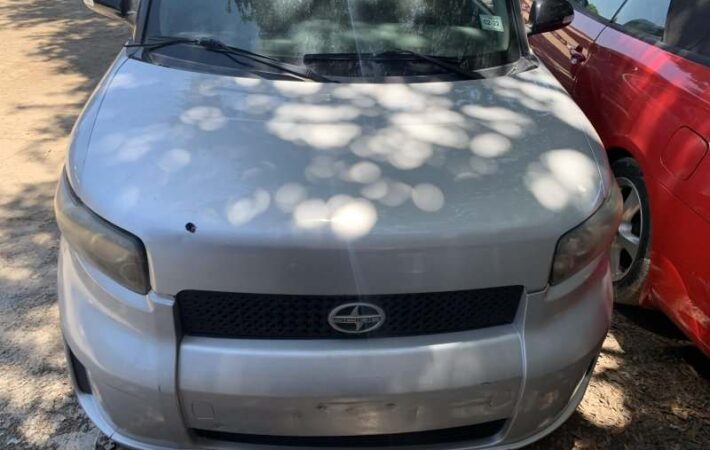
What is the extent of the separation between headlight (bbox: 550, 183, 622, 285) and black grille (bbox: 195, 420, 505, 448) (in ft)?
1.72

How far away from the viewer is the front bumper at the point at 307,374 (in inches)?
69.3

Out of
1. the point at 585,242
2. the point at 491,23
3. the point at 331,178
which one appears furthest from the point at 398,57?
the point at 585,242

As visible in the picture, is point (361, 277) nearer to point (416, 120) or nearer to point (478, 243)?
point (478, 243)

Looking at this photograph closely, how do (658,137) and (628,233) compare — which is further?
(628,233)

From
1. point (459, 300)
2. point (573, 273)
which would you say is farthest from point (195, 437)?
point (573, 273)

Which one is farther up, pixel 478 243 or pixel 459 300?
pixel 478 243

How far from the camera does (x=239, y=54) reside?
2510mm

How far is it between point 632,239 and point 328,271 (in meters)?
1.97

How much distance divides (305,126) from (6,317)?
185 cm

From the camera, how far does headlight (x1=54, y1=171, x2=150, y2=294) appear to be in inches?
68.6

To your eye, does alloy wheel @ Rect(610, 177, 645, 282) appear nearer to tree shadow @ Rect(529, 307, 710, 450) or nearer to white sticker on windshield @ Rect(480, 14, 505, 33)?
tree shadow @ Rect(529, 307, 710, 450)

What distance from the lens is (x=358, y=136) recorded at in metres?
2.10

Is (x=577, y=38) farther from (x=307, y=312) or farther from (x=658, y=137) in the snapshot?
(x=307, y=312)

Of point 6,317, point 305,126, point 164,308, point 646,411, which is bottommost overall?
point 6,317
